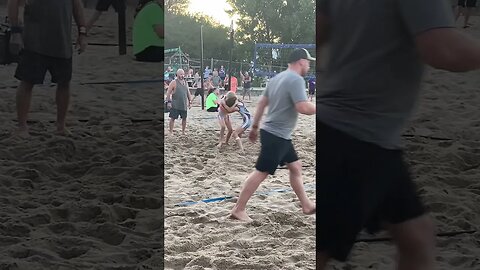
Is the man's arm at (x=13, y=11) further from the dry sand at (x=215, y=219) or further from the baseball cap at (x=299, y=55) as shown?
the baseball cap at (x=299, y=55)

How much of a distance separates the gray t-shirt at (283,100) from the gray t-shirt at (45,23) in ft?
1.33

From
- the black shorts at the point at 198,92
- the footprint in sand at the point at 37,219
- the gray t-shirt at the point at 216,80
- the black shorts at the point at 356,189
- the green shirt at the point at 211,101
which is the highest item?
the gray t-shirt at the point at 216,80

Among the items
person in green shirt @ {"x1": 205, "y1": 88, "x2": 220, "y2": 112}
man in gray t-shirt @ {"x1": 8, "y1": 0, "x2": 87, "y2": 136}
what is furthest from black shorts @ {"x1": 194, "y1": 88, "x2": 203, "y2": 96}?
man in gray t-shirt @ {"x1": 8, "y1": 0, "x2": 87, "y2": 136}

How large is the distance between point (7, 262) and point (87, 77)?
493 millimetres

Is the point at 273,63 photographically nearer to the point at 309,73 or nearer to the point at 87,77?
the point at 309,73

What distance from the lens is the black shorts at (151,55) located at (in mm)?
932

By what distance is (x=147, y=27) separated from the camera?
900 mm

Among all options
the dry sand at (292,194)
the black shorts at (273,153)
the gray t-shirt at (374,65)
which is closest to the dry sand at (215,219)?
the dry sand at (292,194)

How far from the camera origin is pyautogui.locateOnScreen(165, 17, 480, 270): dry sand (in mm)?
674

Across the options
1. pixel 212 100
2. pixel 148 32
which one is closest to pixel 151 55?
pixel 148 32

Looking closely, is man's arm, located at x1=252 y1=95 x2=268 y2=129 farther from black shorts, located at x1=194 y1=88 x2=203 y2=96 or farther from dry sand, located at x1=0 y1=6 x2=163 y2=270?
dry sand, located at x1=0 y1=6 x2=163 y2=270

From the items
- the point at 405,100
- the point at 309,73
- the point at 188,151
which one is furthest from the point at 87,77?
the point at 405,100

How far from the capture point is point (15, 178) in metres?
1.02

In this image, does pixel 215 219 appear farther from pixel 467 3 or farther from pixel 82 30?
pixel 467 3
